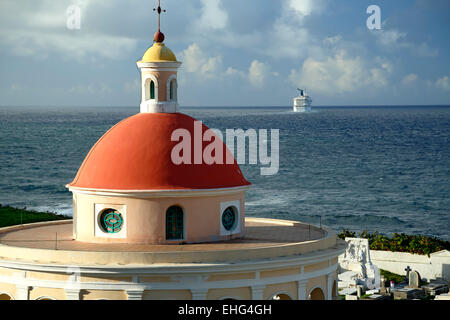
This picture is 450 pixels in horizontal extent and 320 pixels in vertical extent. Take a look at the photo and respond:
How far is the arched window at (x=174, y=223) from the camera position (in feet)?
92.0

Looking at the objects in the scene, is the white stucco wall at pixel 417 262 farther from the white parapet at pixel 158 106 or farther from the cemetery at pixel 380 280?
the white parapet at pixel 158 106

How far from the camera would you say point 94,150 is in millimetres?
29578

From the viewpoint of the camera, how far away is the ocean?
258 ft

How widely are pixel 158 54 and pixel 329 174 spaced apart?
79.7 meters

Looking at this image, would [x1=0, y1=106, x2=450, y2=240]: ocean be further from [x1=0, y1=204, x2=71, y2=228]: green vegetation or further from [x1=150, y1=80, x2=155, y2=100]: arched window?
[x1=150, y1=80, x2=155, y2=100]: arched window

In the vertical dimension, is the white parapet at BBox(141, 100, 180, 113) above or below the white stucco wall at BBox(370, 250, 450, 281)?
above

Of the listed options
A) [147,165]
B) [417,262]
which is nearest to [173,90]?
[147,165]

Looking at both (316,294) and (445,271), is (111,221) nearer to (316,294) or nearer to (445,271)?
(316,294)

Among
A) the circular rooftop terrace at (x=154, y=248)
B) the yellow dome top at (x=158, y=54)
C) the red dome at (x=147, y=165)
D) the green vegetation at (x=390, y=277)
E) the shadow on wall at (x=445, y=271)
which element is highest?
the yellow dome top at (x=158, y=54)

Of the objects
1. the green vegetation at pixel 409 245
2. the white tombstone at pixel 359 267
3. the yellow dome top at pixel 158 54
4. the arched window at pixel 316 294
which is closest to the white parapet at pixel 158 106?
the yellow dome top at pixel 158 54

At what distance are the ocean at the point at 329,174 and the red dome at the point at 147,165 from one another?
78.8 feet

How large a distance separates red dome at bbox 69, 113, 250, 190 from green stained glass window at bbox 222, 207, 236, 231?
3.01 ft

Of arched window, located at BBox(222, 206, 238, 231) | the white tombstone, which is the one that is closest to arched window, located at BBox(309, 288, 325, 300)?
arched window, located at BBox(222, 206, 238, 231)
